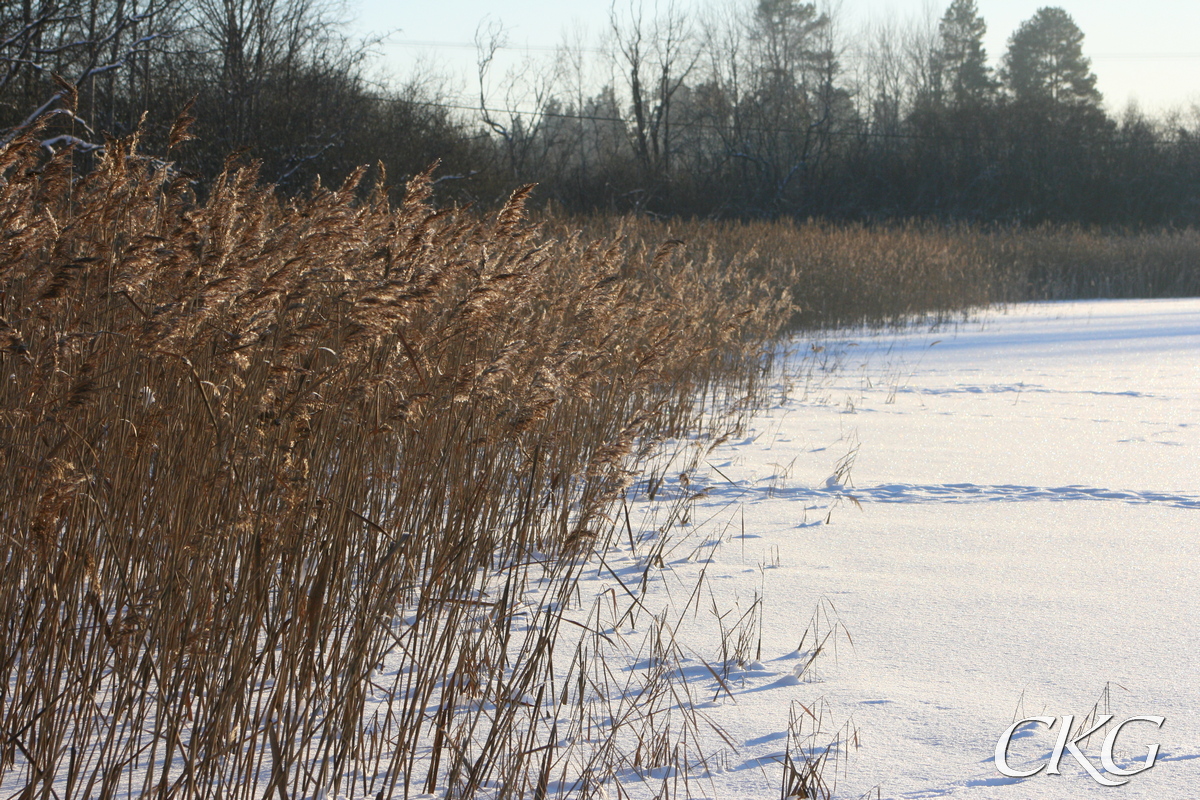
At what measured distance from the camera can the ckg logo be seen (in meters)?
1.71

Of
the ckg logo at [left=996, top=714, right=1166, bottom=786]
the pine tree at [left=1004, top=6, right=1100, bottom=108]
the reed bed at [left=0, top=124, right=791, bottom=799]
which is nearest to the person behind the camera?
the reed bed at [left=0, top=124, right=791, bottom=799]

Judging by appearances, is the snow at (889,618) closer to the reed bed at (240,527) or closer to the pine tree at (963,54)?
the reed bed at (240,527)

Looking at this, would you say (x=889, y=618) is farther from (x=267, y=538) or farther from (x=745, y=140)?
(x=745, y=140)

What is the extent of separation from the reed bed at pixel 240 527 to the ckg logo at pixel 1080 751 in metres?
0.78

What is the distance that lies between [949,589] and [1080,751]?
959 millimetres

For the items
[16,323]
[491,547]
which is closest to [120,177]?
[16,323]

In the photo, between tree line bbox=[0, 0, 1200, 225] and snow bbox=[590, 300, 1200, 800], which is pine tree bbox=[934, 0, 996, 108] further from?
snow bbox=[590, 300, 1200, 800]

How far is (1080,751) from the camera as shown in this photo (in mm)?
1788

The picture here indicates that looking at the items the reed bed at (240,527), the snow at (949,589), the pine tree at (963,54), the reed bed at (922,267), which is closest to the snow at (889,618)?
the snow at (949,589)

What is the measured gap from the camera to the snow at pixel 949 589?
1800 millimetres

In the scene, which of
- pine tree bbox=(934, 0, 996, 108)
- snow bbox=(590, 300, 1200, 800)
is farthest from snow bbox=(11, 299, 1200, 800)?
pine tree bbox=(934, 0, 996, 108)

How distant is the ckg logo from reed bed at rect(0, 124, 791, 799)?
78cm

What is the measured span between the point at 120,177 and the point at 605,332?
1.83 meters

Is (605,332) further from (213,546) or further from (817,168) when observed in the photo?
(817,168)
